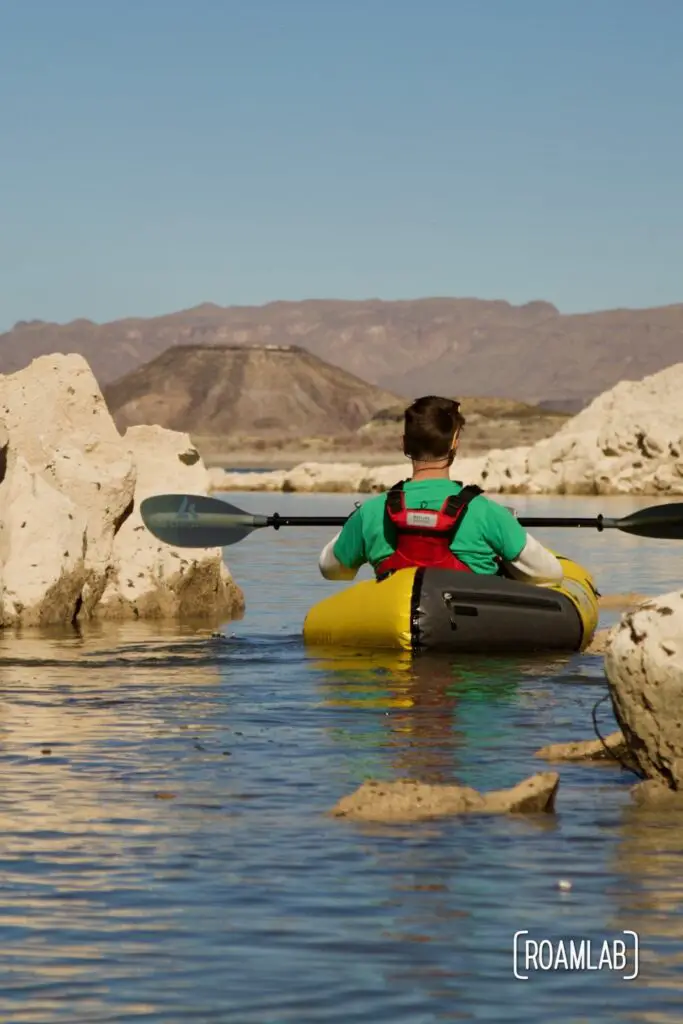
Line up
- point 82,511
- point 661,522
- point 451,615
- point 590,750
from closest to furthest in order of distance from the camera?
point 590,750 → point 451,615 → point 661,522 → point 82,511

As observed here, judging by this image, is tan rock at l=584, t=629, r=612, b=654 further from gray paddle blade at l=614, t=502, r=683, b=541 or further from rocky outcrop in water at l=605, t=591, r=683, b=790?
rocky outcrop in water at l=605, t=591, r=683, b=790

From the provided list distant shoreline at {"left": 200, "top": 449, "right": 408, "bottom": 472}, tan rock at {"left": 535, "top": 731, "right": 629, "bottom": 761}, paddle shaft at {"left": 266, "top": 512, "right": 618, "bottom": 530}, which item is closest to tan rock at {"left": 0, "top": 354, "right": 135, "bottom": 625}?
paddle shaft at {"left": 266, "top": 512, "right": 618, "bottom": 530}

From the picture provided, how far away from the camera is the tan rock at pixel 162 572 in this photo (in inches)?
766

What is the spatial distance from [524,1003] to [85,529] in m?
13.1

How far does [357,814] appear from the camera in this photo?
8.26 meters

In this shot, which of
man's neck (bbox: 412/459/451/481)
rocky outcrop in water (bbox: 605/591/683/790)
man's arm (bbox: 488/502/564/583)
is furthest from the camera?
man's arm (bbox: 488/502/564/583)

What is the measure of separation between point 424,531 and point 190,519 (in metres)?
3.99

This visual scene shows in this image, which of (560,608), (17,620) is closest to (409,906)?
(560,608)

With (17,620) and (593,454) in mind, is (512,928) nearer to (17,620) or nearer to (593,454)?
(17,620)

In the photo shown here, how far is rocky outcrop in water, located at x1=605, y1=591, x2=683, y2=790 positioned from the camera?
8484mm

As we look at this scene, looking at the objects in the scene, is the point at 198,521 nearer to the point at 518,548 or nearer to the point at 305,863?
the point at 518,548

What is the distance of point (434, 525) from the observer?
13.7 metres

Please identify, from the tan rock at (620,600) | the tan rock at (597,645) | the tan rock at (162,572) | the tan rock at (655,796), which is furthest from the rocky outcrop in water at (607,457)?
the tan rock at (655,796)

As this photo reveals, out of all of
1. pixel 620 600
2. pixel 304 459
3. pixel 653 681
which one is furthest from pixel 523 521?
pixel 304 459
